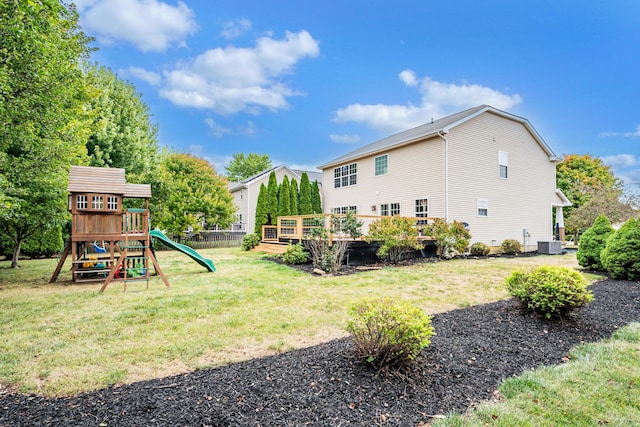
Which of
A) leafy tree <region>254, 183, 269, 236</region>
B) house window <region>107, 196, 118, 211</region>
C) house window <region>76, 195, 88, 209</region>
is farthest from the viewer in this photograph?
leafy tree <region>254, 183, 269, 236</region>

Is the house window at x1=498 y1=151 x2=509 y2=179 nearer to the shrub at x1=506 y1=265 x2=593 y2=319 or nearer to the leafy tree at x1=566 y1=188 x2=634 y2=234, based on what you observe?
the leafy tree at x1=566 y1=188 x2=634 y2=234

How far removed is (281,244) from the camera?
1548cm

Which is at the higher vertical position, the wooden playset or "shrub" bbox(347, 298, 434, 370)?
the wooden playset

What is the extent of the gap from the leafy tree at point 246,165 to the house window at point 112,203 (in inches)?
1475

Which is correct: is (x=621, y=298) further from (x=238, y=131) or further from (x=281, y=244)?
(x=238, y=131)

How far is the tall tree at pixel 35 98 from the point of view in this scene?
5340 mm

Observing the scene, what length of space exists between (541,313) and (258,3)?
12295 millimetres

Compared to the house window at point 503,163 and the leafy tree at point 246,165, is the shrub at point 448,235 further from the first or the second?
the leafy tree at point 246,165

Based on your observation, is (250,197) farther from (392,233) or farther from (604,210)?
(604,210)

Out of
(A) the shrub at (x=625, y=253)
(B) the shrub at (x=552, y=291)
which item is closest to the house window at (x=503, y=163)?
(A) the shrub at (x=625, y=253)

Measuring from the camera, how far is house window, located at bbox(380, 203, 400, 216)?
15.8 meters

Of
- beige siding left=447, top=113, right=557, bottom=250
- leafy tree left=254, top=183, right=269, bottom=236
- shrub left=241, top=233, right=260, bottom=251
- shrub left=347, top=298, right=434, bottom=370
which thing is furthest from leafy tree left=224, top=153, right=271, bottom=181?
shrub left=347, top=298, right=434, bottom=370

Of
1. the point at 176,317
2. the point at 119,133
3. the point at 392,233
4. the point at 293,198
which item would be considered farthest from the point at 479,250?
the point at 119,133

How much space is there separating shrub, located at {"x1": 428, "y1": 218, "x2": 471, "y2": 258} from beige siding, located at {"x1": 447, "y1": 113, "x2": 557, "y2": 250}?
1432mm
